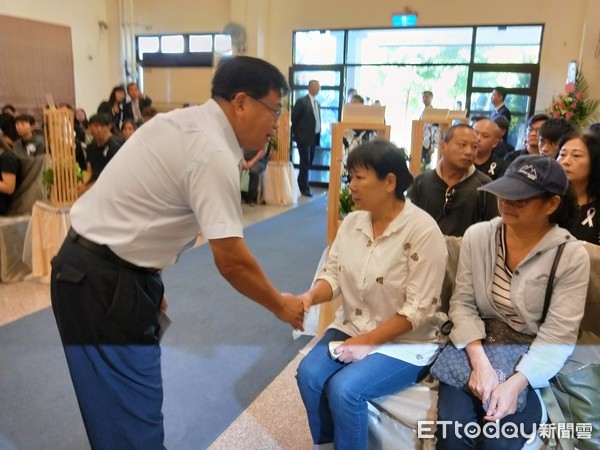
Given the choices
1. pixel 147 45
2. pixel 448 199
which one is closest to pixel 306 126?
pixel 147 45

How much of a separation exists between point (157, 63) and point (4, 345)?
297 inches

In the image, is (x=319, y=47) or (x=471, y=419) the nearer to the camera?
(x=471, y=419)

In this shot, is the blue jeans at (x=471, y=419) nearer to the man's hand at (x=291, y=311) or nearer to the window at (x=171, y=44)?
the man's hand at (x=291, y=311)

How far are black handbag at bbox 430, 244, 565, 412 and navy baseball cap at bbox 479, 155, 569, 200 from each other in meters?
0.18

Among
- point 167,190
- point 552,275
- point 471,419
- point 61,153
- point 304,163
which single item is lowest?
point 471,419

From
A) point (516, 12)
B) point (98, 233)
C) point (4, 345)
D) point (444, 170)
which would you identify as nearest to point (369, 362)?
point (98, 233)

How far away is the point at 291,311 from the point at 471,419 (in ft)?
2.00

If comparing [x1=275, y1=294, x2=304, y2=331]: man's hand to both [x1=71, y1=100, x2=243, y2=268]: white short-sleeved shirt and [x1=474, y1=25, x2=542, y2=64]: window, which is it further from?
[x1=474, y1=25, x2=542, y2=64]: window

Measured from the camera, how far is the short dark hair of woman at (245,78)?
4.23 feet

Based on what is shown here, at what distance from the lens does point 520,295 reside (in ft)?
5.08

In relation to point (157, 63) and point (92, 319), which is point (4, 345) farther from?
point (157, 63)

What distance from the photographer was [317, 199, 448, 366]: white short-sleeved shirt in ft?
5.30

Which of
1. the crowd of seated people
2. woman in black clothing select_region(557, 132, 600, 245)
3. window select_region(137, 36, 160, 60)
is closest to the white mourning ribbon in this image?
woman in black clothing select_region(557, 132, 600, 245)

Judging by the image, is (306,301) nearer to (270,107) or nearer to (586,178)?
(270,107)
